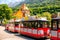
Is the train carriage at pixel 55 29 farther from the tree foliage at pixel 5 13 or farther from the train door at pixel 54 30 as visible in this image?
the tree foliage at pixel 5 13

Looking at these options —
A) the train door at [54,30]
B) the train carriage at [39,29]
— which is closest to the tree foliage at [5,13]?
the train carriage at [39,29]

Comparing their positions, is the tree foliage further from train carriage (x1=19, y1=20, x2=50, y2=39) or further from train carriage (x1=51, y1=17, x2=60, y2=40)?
train carriage (x1=51, y1=17, x2=60, y2=40)

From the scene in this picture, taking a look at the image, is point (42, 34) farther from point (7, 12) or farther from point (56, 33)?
point (7, 12)

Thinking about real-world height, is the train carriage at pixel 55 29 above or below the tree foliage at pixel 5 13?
above

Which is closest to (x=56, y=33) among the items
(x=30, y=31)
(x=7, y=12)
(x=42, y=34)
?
(x=42, y=34)

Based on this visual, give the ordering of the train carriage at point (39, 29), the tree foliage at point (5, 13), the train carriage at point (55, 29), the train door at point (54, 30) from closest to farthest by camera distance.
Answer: the train carriage at point (55, 29), the train door at point (54, 30), the train carriage at point (39, 29), the tree foliage at point (5, 13)

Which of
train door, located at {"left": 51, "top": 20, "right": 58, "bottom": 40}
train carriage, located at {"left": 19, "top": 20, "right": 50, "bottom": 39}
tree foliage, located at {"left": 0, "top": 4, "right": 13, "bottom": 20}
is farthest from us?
tree foliage, located at {"left": 0, "top": 4, "right": 13, "bottom": 20}

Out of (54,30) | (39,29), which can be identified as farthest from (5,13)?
(54,30)

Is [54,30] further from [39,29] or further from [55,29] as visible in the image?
[39,29]

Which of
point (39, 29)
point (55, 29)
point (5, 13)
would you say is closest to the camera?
point (55, 29)

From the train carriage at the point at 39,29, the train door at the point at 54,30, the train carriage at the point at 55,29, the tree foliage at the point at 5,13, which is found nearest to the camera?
the train carriage at the point at 55,29

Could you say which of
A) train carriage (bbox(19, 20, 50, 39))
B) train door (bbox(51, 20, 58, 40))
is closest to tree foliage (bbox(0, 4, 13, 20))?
train carriage (bbox(19, 20, 50, 39))

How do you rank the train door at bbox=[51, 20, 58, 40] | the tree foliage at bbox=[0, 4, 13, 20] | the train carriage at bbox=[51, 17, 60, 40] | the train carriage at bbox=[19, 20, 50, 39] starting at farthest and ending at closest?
the tree foliage at bbox=[0, 4, 13, 20]
the train carriage at bbox=[19, 20, 50, 39]
the train door at bbox=[51, 20, 58, 40]
the train carriage at bbox=[51, 17, 60, 40]

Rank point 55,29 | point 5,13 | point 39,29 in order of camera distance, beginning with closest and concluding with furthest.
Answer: point 55,29 < point 39,29 < point 5,13
